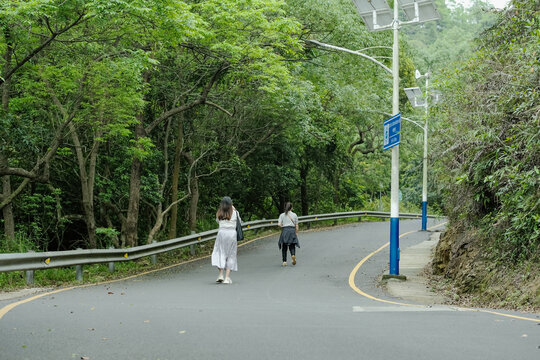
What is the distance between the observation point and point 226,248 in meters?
12.9

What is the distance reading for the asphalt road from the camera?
217 inches

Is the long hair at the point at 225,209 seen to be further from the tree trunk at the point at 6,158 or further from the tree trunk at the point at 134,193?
the tree trunk at the point at 134,193

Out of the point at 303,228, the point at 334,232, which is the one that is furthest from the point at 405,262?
the point at 303,228

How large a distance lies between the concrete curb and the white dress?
350 cm

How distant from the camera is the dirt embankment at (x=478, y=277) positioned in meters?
9.62

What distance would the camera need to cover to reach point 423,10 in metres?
15.1

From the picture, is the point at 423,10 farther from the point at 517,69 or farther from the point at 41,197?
the point at 41,197

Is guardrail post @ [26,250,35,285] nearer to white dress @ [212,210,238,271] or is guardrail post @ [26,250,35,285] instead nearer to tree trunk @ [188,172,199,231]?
white dress @ [212,210,238,271]

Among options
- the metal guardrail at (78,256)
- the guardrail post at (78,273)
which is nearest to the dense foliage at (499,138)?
the metal guardrail at (78,256)

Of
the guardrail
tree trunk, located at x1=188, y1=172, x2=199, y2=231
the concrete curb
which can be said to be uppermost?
tree trunk, located at x1=188, y1=172, x2=199, y2=231

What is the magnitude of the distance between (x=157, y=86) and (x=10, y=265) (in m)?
11.2

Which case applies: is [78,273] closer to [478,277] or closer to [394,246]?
[394,246]

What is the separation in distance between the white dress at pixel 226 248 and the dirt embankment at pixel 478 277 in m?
4.62

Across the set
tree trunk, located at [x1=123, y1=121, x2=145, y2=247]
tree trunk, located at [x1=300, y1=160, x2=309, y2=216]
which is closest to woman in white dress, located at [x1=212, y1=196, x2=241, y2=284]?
tree trunk, located at [x1=123, y1=121, x2=145, y2=247]
